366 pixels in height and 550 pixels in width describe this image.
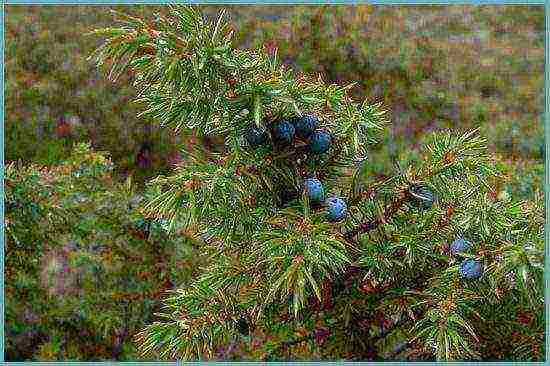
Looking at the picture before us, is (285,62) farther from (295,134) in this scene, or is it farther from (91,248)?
(295,134)

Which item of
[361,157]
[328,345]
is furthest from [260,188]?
[328,345]

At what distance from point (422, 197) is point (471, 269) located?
16 cm

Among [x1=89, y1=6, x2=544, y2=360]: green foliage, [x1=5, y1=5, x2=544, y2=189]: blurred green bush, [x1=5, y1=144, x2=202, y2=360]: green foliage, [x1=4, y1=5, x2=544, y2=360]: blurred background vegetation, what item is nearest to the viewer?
[x1=89, y1=6, x2=544, y2=360]: green foliage

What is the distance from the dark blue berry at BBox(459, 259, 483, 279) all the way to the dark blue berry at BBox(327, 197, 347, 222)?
21 centimetres

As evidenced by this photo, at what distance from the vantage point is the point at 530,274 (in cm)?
92

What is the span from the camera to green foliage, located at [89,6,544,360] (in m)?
A: 0.94

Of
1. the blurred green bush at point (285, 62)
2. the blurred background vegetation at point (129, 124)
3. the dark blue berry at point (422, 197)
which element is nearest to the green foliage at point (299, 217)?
the dark blue berry at point (422, 197)

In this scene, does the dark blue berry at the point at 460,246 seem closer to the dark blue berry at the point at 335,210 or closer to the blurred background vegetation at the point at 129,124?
the dark blue berry at the point at 335,210

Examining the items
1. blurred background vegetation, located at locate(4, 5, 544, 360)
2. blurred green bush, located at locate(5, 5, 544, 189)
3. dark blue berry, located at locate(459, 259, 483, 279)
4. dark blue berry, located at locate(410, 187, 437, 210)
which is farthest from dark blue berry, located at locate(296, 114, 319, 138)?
blurred green bush, located at locate(5, 5, 544, 189)

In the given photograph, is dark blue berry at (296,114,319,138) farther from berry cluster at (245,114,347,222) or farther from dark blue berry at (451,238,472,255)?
dark blue berry at (451,238,472,255)

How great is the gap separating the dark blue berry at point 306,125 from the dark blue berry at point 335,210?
0.39ft

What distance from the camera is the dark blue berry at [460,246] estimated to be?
1028 millimetres

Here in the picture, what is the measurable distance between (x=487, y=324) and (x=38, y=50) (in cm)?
324

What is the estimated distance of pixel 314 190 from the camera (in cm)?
101
